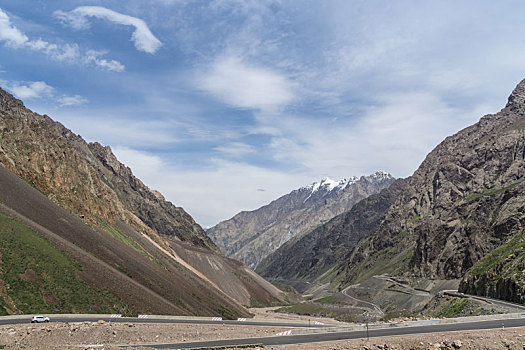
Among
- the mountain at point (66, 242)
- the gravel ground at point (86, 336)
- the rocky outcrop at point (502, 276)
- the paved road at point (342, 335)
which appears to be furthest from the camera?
the rocky outcrop at point (502, 276)

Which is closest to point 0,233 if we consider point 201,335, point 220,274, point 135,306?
point 135,306

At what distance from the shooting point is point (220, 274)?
543 ft

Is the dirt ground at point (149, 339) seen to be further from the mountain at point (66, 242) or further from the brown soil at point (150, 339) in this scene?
the mountain at point (66, 242)

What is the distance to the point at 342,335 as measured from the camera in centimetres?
3581

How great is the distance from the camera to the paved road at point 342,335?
3300cm

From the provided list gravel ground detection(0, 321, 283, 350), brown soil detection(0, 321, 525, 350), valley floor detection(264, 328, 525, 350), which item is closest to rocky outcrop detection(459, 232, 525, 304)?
brown soil detection(0, 321, 525, 350)

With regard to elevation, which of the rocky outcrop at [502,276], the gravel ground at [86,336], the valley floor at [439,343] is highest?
the rocky outcrop at [502,276]

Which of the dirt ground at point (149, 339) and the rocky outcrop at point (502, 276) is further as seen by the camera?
the rocky outcrop at point (502, 276)

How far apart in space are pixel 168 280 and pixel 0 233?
37745mm

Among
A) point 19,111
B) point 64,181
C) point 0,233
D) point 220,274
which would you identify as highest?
point 19,111

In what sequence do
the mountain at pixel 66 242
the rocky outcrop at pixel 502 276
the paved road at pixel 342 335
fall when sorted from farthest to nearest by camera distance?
the rocky outcrop at pixel 502 276
the mountain at pixel 66 242
the paved road at pixel 342 335

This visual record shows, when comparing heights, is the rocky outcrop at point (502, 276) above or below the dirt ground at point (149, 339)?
above

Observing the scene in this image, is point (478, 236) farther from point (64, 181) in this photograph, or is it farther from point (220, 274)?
point (64, 181)

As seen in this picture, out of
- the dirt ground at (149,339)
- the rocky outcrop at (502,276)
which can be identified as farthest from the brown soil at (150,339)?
the rocky outcrop at (502,276)
